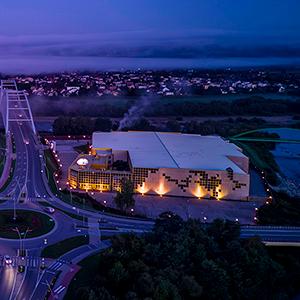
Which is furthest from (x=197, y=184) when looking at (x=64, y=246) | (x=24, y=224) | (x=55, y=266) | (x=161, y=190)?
(x=55, y=266)

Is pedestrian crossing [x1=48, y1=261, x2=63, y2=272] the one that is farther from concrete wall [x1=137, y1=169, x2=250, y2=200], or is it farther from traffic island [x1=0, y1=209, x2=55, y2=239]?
concrete wall [x1=137, y1=169, x2=250, y2=200]

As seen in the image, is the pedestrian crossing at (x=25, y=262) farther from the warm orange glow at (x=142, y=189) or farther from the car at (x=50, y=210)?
the warm orange glow at (x=142, y=189)

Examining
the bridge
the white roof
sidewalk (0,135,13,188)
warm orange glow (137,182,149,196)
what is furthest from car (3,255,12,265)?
the bridge

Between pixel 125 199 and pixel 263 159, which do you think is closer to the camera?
pixel 125 199

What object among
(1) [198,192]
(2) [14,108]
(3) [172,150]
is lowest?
(1) [198,192]

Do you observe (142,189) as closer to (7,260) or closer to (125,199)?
(125,199)
